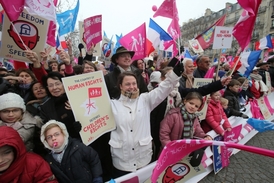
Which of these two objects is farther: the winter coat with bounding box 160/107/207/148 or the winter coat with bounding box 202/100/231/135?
the winter coat with bounding box 202/100/231/135

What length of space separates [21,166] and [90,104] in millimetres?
866

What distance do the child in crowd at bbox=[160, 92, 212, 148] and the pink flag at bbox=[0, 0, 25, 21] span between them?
2371 mm

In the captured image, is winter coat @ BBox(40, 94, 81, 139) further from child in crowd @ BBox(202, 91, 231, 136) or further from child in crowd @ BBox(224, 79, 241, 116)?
child in crowd @ BBox(224, 79, 241, 116)

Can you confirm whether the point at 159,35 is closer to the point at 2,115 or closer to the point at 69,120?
the point at 69,120

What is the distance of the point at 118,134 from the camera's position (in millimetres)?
2240

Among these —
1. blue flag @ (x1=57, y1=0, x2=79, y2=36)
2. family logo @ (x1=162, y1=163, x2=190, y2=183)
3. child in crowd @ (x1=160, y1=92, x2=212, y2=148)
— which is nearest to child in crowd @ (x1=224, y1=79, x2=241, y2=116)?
child in crowd @ (x1=160, y1=92, x2=212, y2=148)

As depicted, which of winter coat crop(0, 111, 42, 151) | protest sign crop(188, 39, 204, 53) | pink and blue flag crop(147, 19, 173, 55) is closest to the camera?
winter coat crop(0, 111, 42, 151)

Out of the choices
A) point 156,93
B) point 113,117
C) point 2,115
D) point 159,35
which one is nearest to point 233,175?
point 156,93

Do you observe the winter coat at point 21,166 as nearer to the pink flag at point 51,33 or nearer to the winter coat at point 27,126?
the winter coat at point 27,126

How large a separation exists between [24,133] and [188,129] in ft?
6.63

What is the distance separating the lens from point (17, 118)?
2.05 meters

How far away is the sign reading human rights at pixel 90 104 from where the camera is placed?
202cm

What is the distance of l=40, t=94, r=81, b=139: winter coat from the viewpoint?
220cm

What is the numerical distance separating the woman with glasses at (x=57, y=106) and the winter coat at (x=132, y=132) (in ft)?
1.71
